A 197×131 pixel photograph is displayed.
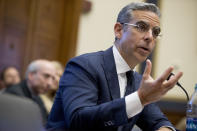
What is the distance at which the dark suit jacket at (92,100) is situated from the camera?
1809 mm

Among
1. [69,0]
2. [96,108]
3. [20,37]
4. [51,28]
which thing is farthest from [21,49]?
[96,108]

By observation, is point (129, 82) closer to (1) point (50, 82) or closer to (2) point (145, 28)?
(2) point (145, 28)

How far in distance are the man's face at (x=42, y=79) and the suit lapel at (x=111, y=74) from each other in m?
2.58

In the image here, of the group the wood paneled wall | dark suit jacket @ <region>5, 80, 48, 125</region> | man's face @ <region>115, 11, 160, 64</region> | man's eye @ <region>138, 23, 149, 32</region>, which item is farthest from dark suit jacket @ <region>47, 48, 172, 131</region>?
the wood paneled wall

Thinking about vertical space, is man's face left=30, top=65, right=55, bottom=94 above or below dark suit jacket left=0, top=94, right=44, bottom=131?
below

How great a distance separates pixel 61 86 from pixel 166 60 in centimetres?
503

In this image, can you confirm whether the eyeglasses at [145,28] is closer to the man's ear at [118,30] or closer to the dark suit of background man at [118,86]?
the dark suit of background man at [118,86]

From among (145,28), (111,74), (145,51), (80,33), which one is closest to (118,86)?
(111,74)

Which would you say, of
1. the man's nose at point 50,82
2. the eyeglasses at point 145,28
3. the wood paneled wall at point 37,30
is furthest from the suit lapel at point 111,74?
the wood paneled wall at point 37,30

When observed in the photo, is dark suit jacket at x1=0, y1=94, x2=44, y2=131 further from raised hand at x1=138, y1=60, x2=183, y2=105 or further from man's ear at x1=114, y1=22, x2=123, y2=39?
man's ear at x1=114, y1=22, x2=123, y2=39

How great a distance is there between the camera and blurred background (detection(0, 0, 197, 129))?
570 cm

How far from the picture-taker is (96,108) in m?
1.82

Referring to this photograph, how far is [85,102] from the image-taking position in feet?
6.20

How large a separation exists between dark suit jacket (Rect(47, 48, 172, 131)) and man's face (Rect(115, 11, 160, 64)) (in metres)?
0.11
